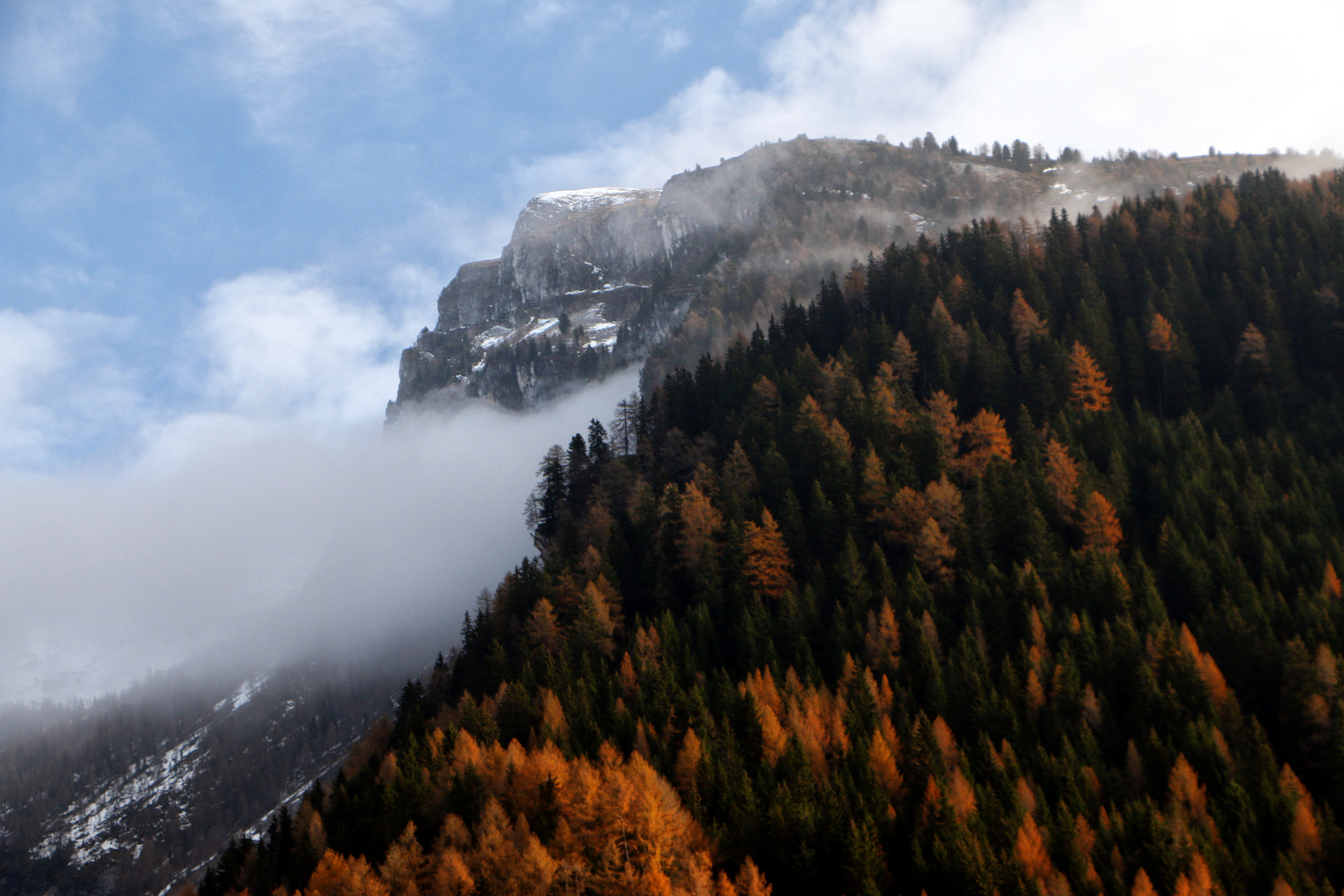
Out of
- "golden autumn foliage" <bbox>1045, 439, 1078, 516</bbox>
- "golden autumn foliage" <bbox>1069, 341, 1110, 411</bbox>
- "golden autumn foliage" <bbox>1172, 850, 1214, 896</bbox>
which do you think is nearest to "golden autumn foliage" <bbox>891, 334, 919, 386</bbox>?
"golden autumn foliage" <bbox>1069, 341, 1110, 411</bbox>

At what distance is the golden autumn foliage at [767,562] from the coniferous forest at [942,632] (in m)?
0.35

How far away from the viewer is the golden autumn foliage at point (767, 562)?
3408 inches

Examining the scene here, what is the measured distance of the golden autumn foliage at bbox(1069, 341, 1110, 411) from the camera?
103 metres

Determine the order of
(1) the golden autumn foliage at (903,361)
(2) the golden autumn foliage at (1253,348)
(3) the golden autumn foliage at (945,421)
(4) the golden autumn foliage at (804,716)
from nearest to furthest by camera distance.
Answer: (4) the golden autumn foliage at (804,716), (3) the golden autumn foliage at (945,421), (2) the golden autumn foliage at (1253,348), (1) the golden autumn foliage at (903,361)

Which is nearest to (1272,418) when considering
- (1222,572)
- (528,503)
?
(1222,572)

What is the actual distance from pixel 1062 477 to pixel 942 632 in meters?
23.5

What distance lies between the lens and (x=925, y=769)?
5603 centimetres

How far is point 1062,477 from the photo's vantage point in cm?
8606

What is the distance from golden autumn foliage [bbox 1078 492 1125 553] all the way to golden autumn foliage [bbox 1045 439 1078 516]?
2.57 metres

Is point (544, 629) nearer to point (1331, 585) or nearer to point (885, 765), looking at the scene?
point (885, 765)

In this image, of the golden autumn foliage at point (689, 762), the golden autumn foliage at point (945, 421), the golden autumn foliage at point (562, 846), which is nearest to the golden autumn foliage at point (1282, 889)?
the golden autumn foliage at point (562, 846)

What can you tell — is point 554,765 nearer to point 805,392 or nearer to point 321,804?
point 321,804

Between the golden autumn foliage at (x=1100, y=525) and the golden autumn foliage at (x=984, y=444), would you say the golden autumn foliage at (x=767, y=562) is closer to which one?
the golden autumn foliage at (x=984, y=444)

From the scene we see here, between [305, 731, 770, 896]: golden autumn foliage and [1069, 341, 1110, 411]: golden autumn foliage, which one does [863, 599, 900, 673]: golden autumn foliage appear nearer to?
[305, 731, 770, 896]: golden autumn foliage
